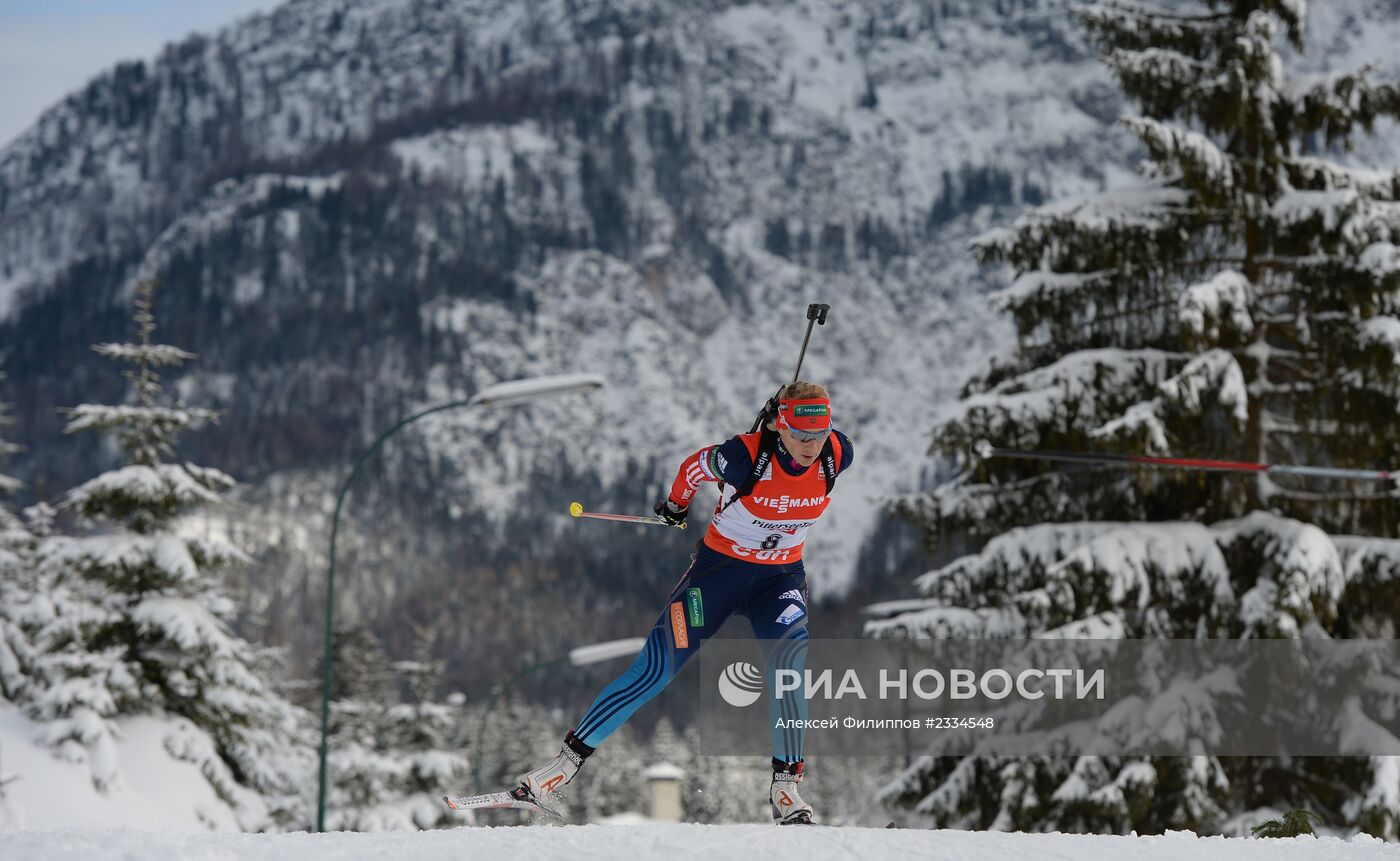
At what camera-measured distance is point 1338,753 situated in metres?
14.3

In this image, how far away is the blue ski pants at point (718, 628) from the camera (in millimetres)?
8320

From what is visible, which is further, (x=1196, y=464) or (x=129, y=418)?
(x=129, y=418)

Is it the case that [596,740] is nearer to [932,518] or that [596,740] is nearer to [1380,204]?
[932,518]

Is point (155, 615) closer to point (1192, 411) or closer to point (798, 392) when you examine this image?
point (1192, 411)

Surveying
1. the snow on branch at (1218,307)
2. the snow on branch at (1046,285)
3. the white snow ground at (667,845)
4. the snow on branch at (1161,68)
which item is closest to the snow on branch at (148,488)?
the snow on branch at (1046,285)

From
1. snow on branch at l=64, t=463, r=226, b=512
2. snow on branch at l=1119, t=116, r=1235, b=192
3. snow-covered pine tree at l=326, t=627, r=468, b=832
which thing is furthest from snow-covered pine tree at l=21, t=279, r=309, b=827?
snow on branch at l=1119, t=116, r=1235, b=192

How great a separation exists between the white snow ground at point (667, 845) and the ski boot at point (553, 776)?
66cm

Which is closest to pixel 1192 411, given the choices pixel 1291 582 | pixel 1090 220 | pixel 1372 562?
pixel 1291 582

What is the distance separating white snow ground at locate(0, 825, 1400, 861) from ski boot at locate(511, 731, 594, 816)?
66 centimetres

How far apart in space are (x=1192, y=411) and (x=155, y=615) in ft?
51.6

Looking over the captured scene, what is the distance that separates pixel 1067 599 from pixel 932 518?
279 centimetres

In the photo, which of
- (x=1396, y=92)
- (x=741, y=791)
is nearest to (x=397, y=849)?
(x=1396, y=92)

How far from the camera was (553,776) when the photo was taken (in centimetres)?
837

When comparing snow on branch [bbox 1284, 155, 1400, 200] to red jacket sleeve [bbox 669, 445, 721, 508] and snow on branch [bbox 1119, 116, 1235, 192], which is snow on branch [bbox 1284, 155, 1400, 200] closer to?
snow on branch [bbox 1119, 116, 1235, 192]
